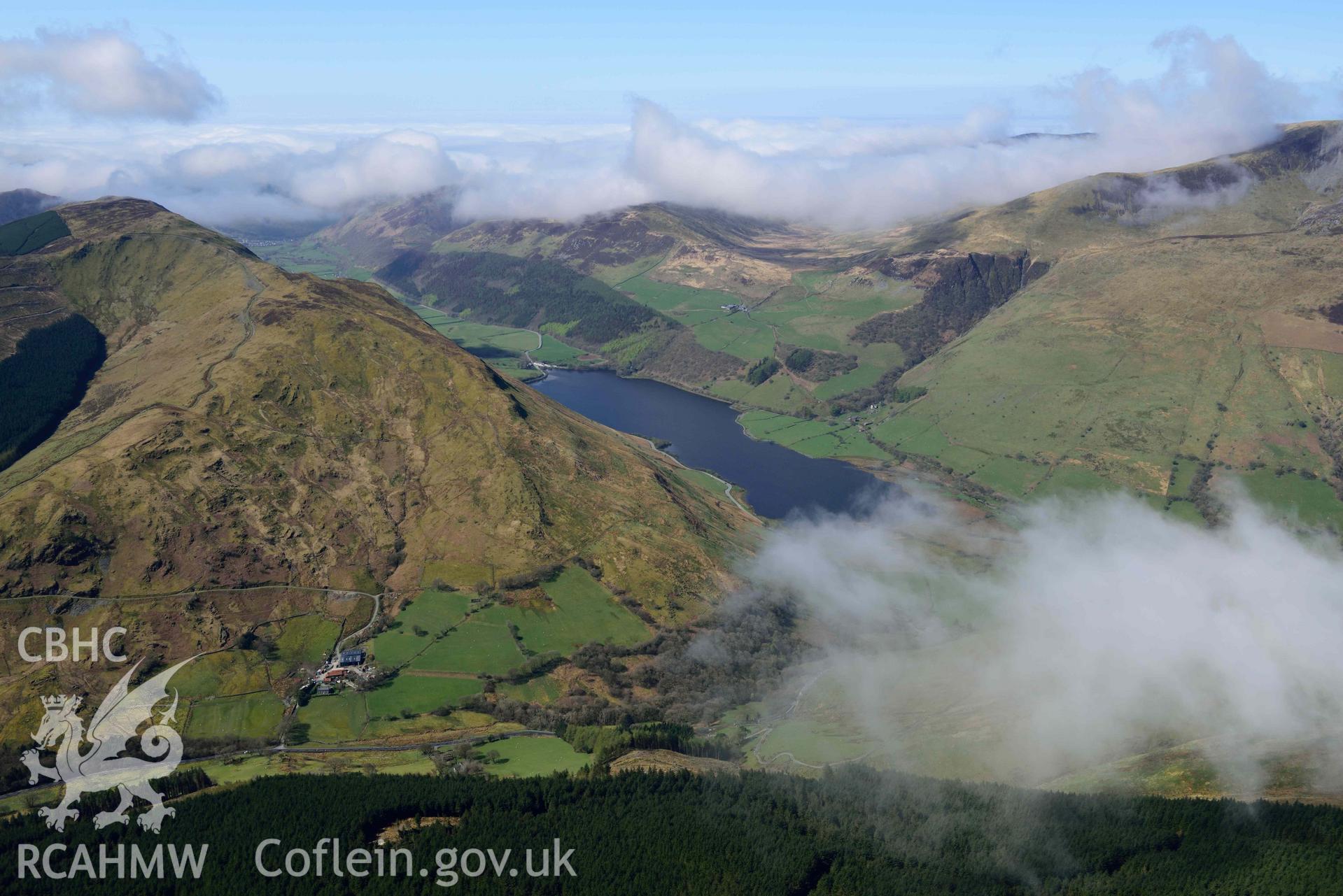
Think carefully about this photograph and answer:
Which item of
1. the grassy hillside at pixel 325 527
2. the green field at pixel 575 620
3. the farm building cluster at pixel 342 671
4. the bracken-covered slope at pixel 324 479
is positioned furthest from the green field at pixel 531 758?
the bracken-covered slope at pixel 324 479

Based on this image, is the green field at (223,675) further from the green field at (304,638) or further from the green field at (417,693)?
the green field at (417,693)

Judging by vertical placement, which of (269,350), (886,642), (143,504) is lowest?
(886,642)

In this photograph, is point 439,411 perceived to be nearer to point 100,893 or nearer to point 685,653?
point 685,653

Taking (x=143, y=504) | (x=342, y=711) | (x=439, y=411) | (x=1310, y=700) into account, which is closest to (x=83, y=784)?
(x=342, y=711)

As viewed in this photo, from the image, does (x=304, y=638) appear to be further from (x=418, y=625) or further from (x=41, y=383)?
(x=41, y=383)

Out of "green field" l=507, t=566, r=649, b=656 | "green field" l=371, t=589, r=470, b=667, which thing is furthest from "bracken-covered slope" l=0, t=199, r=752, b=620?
"green field" l=507, t=566, r=649, b=656

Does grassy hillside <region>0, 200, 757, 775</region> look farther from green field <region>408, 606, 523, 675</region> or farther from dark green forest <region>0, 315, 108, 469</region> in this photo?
dark green forest <region>0, 315, 108, 469</region>
